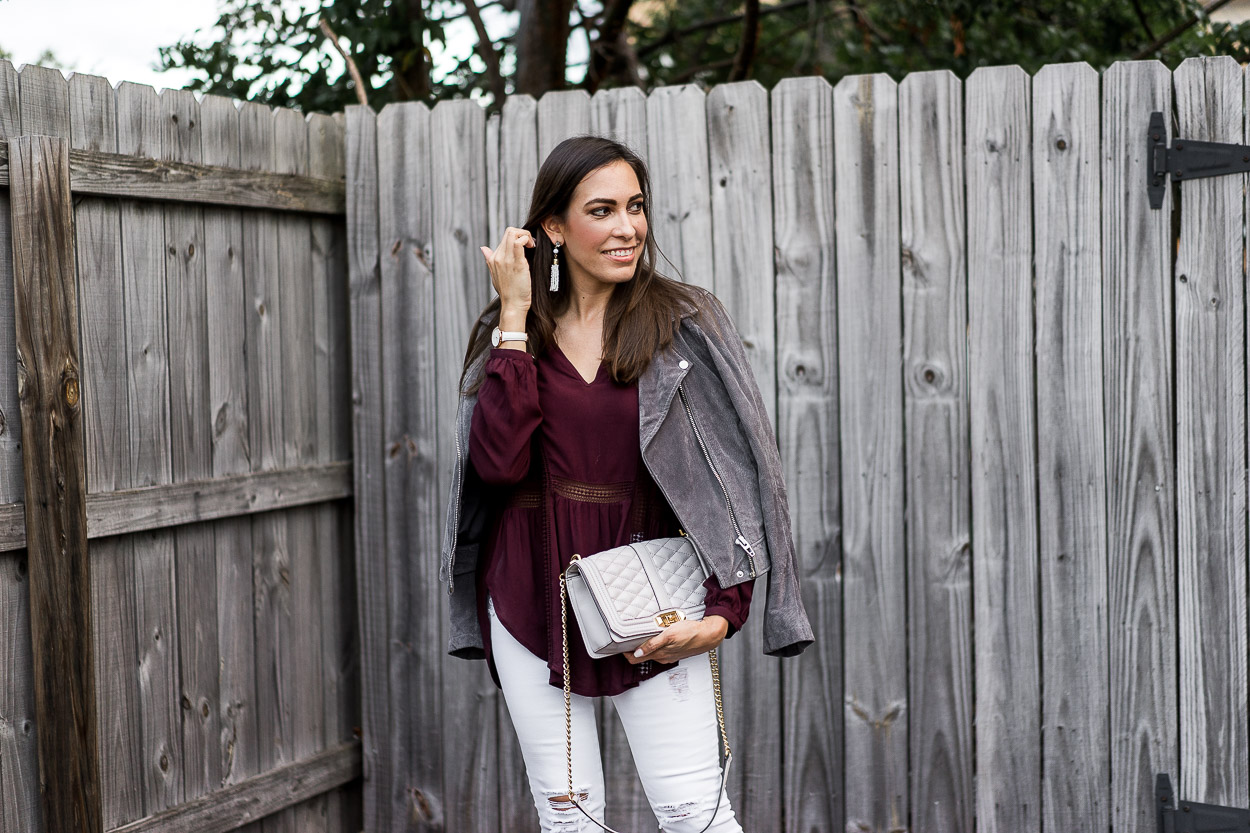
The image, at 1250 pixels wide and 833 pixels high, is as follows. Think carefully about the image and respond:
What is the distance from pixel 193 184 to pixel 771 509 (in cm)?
190

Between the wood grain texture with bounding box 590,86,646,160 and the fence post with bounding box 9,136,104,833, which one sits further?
the wood grain texture with bounding box 590,86,646,160

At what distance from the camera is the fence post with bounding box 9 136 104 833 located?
275cm

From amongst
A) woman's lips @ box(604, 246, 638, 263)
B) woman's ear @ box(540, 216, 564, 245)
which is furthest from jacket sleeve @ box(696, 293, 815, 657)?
woman's ear @ box(540, 216, 564, 245)

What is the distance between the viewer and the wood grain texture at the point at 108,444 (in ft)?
9.63

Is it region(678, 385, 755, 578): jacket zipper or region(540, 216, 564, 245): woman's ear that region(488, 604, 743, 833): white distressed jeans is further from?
region(540, 216, 564, 245): woman's ear

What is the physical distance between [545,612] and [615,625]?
271 mm

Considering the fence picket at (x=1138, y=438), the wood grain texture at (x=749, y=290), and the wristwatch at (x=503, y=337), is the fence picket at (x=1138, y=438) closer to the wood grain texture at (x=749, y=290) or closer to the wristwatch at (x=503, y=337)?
the wood grain texture at (x=749, y=290)

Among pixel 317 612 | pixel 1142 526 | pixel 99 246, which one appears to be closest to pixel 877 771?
pixel 1142 526

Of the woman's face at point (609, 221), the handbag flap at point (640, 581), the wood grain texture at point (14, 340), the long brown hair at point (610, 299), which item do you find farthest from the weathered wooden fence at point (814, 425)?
the handbag flap at point (640, 581)

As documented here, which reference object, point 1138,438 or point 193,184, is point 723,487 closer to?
point 1138,438

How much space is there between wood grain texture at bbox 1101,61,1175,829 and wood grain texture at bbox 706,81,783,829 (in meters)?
0.92

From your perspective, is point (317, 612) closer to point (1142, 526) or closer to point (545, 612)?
point (545, 612)

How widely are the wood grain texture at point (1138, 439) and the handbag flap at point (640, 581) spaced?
4.79 feet

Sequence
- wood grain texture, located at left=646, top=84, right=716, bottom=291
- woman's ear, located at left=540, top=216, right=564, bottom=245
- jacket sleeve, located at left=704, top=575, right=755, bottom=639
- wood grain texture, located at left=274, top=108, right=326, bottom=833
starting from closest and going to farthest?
jacket sleeve, located at left=704, top=575, right=755, bottom=639, woman's ear, located at left=540, top=216, right=564, bottom=245, wood grain texture, located at left=646, top=84, right=716, bottom=291, wood grain texture, located at left=274, top=108, right=326, bottom=833
